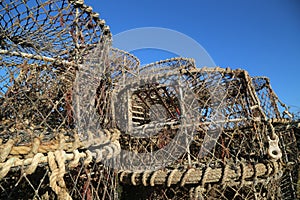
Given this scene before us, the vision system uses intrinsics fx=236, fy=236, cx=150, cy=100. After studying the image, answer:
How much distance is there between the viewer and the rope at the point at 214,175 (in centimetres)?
195

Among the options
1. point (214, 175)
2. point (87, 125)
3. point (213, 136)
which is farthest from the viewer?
point (213, 136)

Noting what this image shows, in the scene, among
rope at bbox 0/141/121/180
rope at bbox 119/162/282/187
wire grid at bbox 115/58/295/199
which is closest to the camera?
rope at bbox 0/141/121/180

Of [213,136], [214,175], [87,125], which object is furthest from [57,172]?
[213,136]

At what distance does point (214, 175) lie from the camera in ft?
6.39

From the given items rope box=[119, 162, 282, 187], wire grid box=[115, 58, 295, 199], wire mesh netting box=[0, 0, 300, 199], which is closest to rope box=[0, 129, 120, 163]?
wire mesh netting box=[0, 0, 300, 199]

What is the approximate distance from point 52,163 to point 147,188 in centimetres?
181

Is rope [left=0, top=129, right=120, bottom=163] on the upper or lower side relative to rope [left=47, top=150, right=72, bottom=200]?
upper

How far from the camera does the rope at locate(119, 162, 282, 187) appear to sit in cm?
195

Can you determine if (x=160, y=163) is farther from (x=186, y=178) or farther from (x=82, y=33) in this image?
(x=82, y=33)

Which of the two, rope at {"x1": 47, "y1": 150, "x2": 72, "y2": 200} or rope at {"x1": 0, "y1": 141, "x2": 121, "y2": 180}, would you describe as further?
rope at {"x1": 47, "y1": 150, "x2": 72, "y2": 200}

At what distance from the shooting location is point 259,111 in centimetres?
250

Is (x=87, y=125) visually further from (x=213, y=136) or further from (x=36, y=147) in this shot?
(x=213, y=136)

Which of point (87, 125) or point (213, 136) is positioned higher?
point (213, 136)

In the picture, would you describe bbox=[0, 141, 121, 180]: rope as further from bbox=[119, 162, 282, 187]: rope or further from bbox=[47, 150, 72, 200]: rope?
bbox=[119, 162, 282, 187]: rope
